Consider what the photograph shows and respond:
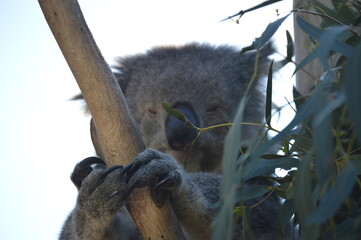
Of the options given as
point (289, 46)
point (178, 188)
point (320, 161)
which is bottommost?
point (178, 188)

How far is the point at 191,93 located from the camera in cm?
275

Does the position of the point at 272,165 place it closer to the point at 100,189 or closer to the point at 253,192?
the point at 253,192

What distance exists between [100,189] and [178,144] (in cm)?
83

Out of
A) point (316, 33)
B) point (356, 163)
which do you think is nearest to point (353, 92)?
point (356, 163)

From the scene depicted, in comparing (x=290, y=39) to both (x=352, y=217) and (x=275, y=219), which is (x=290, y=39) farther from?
(x=352, y=217)

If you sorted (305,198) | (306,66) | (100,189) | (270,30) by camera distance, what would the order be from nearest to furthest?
(305,198) → (270,30) → (100,189) → (306,66)

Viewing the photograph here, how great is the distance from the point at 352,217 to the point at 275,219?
1054 millimetres

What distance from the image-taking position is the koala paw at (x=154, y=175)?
58.1 inches

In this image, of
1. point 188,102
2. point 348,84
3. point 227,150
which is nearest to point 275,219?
point 188,102

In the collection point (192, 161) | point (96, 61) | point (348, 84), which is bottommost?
point (192, 161)

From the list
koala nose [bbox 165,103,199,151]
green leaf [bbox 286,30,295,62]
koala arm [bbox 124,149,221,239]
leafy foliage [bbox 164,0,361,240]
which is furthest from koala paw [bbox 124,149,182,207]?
koala nose [bbox 165,103,199,151]

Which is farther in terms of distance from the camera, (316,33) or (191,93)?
(191,93)

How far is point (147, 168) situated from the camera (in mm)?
1499

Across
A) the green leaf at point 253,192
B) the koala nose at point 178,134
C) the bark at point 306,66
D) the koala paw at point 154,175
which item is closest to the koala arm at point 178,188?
the koala paw at point 154,175
